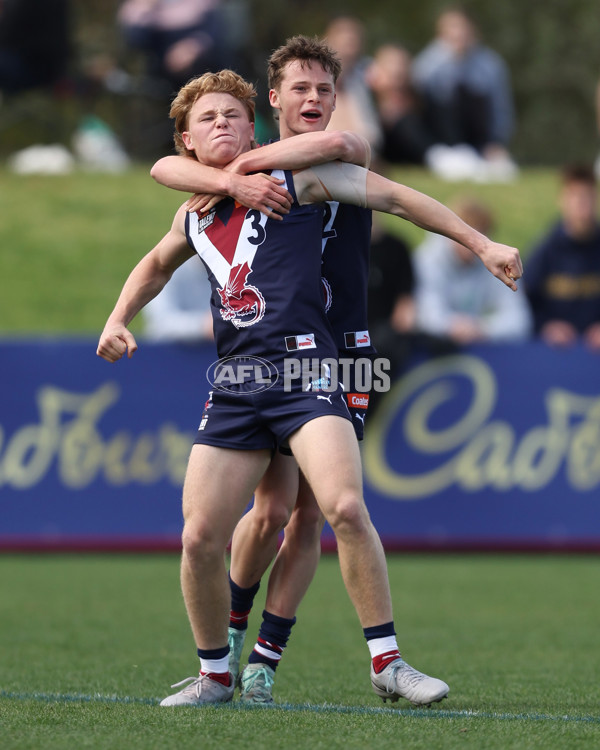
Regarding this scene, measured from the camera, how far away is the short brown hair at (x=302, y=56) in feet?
14.5

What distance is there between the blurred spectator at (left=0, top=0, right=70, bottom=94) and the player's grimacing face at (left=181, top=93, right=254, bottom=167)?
9621 mm

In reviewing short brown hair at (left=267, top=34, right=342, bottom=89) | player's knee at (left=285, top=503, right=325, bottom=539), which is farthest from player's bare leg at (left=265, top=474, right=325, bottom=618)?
short brown hair at (left=267, top=34, right=342, bottom=89)

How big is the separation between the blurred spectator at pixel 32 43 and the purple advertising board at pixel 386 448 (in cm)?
518


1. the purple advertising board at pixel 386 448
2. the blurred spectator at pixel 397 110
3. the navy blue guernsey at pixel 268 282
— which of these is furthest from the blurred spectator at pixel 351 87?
the navy blue guernsey at pixel 268 282

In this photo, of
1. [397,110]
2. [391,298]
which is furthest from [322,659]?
[397,110]

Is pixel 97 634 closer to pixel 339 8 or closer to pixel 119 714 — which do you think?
pixel 119 714

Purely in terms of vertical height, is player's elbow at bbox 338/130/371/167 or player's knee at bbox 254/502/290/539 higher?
player's elbow at bbox 338/130/371/167

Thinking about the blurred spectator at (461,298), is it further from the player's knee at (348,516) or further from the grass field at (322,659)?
the player's knee at (348,516)

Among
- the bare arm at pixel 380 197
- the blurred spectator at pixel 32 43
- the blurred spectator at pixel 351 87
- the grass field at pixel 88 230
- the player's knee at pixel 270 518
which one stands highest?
the blurred spectator at pixel 32 43

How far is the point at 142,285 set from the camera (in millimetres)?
4582

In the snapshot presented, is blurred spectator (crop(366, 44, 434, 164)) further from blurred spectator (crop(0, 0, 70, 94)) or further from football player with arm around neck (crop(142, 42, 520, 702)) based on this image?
football player with arm around neck (crop(142, 42, 520, 702))

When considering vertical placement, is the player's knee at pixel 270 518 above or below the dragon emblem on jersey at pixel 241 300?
below

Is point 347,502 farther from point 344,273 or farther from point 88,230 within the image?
point 88,230

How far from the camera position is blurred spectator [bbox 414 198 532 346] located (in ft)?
31.9
